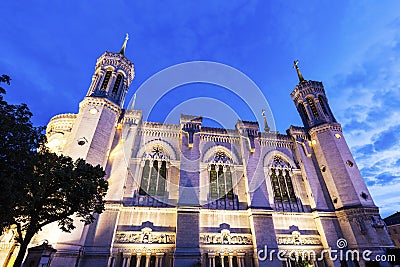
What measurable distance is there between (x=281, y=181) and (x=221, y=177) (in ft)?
22.6

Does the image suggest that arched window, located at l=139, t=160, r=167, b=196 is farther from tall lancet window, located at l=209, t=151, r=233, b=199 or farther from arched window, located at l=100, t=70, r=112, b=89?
arched window, located at l=100, t=70, r=112, b=89

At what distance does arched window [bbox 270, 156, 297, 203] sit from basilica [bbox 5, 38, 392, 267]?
114 mm

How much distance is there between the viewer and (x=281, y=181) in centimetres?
2294

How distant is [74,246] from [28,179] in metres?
7.21

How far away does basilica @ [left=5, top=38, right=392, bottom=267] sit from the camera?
16.4 m

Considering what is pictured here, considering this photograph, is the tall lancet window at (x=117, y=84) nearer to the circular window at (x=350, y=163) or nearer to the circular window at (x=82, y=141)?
the circular window at (x=82, y=141)

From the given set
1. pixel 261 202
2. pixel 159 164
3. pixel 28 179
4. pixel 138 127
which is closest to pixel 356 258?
pixel 261 202

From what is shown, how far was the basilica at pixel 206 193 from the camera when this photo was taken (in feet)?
53.9

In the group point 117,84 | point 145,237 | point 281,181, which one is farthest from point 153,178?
point 281,181

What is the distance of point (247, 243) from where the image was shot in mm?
18062

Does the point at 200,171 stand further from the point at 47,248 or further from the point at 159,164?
the point at 47,248

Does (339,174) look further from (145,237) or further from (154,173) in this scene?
(145,237)

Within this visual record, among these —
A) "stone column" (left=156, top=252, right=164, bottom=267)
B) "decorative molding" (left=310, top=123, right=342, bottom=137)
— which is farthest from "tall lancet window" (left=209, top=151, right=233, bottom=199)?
"decorative molding" (left=310, top=123, right=342, bottom=137)

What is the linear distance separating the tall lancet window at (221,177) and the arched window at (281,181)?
5018 millimetres
